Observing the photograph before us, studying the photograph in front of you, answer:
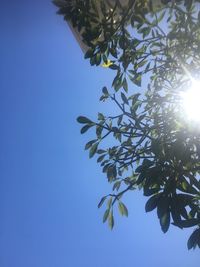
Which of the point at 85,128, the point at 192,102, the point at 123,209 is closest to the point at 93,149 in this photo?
the point at 85,128

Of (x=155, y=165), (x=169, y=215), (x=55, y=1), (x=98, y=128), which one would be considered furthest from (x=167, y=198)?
(x=55, y=1)

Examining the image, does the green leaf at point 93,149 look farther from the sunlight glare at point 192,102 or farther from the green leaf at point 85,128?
the sunlight glare at point 192,102

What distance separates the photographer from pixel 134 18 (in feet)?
8.77

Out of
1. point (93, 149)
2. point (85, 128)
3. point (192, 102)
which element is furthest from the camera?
point (93, 149)

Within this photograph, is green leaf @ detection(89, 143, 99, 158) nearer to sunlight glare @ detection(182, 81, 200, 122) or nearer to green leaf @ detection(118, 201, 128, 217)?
green leaf @ detection(118, 201, 128, 217)

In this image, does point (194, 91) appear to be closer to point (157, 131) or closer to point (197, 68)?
Answer: point (197, 68)

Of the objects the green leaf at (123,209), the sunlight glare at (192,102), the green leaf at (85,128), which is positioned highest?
the green leaf at (85,128)

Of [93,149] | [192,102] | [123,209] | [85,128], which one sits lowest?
[123,209]

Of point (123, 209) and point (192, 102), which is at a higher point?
point (192, 102)

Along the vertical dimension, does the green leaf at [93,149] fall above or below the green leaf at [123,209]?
above

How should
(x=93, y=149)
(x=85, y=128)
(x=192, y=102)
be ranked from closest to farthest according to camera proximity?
(x=192, y=102), (x=85, y=128), (x=93, y=149)

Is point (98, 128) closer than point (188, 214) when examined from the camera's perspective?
No

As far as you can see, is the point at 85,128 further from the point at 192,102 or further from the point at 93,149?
the point at 192,102

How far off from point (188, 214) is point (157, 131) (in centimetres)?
88
